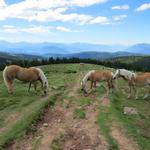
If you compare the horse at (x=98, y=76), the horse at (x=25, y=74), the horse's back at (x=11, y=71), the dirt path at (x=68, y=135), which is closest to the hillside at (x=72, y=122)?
the dirt path at (x=68, y=135)

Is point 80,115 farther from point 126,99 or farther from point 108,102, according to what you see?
point 126,99

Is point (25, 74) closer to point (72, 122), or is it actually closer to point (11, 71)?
point (11, 71)

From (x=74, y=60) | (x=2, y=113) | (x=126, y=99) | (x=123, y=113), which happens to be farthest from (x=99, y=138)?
(x=74, y=60)

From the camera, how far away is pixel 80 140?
15.3m

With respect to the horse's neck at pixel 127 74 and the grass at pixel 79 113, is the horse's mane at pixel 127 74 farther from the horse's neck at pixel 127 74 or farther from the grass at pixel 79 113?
the grass at pixel 79 113

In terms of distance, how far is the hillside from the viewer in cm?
1495

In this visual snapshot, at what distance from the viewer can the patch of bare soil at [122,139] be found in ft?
47.3

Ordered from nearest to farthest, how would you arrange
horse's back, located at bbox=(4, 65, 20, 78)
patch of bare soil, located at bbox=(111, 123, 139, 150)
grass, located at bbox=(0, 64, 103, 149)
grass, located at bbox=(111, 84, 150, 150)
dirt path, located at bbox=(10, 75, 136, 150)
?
patch of bare soil, located at bbox=(111, 123, 139, 150)
dirt path, located at bbox=(10, 75, 136, 150)
grass, located at bbox=(111, 84, 150, 150)
grass, located at bbox=(0, 64, 103, 149)
horse's back, located at bbox=(4, 65, 20, 78)

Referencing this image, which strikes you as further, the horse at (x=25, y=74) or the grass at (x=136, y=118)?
the horse at (x=25, y=74)

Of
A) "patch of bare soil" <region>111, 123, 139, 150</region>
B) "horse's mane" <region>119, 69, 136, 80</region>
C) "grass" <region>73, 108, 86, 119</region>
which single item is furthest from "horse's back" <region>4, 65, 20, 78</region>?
"patch of bare soil" <region>111, 123, 139, 150</region>

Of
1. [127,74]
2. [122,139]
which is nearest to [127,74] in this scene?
[127,74]

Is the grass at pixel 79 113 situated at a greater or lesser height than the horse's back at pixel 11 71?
lesser

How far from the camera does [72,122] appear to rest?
18.1 metres

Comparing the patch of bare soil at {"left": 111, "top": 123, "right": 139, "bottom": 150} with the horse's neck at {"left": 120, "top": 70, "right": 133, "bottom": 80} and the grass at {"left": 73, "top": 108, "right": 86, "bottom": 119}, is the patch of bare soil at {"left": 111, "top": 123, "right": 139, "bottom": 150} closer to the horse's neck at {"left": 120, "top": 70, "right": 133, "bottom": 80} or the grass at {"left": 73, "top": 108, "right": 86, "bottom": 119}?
the grass at {"left": 73, "top": 108, "right": 86, "bottom": 119}
